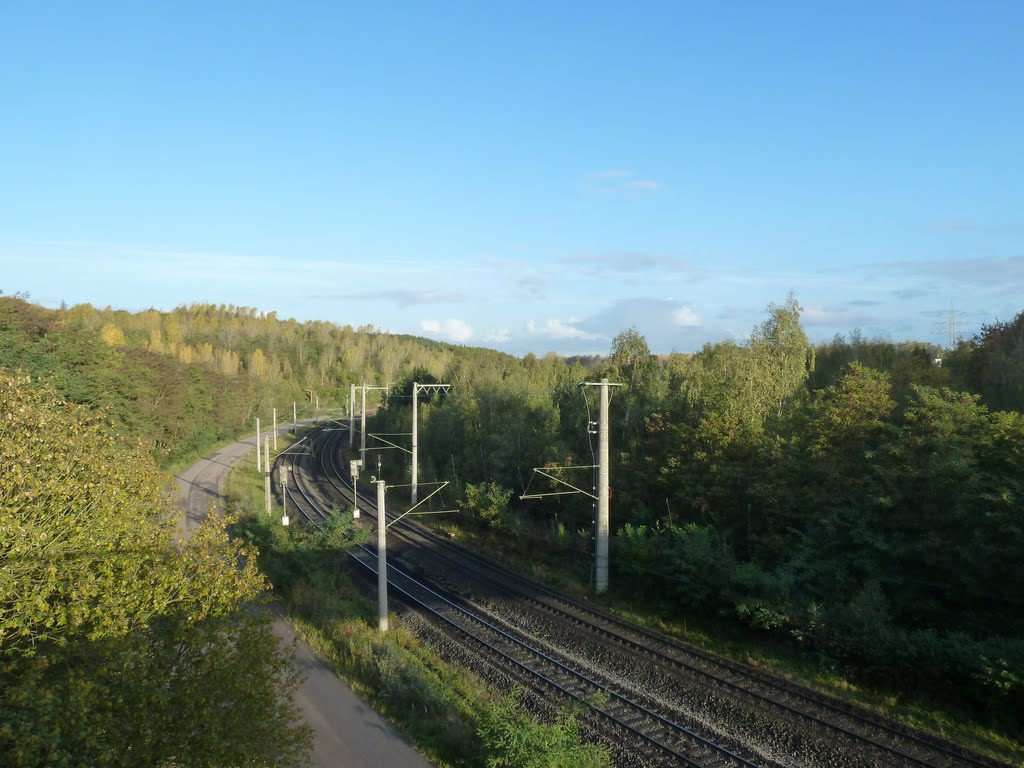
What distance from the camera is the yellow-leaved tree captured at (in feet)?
19.9

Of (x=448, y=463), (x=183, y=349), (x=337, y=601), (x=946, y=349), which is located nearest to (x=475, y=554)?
(x=337, y=601)

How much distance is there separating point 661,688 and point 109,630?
1004cm

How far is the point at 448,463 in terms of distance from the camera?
39.2 m

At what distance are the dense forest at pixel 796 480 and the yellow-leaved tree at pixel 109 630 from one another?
3470mm

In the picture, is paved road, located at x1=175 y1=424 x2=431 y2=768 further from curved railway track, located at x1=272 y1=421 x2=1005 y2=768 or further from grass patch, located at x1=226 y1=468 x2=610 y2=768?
curved railway track, located at x1=272 y1=421 x2=1005 y2=768

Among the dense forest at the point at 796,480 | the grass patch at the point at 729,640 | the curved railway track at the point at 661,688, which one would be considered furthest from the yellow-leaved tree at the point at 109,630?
the grass patch at the point at 729,640

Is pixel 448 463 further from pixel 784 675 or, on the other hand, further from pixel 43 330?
pixel 784 675

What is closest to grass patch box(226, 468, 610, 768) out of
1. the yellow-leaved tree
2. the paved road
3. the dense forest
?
the paved road

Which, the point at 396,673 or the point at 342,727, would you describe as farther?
the point at 396,673

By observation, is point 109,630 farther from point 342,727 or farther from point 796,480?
point 796,480

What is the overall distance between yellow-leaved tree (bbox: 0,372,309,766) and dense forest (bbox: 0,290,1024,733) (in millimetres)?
3470

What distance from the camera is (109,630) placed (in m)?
6.88

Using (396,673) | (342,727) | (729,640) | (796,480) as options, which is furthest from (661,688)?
(796,480)

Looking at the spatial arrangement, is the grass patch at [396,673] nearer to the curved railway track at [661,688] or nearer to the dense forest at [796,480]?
the curved railway track at [661,688]
